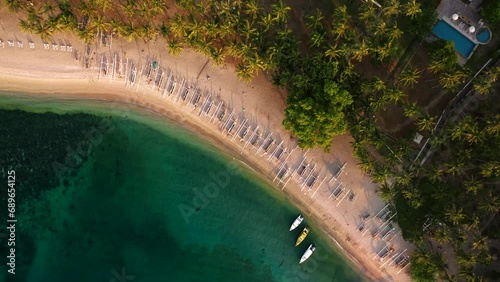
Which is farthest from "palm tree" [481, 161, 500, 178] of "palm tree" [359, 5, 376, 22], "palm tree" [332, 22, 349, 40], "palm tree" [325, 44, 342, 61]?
"palm tree" [332, 22, 349, 40]

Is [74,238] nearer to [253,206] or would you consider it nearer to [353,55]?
[253,206]

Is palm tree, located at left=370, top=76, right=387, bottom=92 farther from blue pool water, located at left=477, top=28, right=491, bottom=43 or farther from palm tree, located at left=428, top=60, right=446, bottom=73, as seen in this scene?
blue pool water, located at left=477, top=28, right=491, bottom=43

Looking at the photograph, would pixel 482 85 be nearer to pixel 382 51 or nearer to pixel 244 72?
pixel 382 51

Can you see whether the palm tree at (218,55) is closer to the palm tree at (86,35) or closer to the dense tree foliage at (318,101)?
the dense tree foliage at (318,101)

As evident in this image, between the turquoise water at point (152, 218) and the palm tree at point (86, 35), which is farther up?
the palm tree at point (86, 35)

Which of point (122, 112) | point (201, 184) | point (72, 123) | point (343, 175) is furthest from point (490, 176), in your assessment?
point (72, 123)

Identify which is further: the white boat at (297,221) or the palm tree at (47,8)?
the white boat at (297,221)

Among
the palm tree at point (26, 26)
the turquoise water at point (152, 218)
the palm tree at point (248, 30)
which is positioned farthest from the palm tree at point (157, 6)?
the palm tree at point (26, 26)
